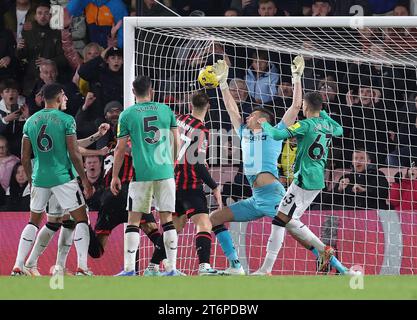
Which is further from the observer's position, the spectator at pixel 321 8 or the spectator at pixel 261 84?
the spectator at pixel 321 8

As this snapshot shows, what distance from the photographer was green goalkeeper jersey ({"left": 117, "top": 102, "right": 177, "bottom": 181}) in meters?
12.3

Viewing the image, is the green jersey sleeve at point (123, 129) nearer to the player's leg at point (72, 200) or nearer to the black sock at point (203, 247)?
the player's leg at point (72, 200)

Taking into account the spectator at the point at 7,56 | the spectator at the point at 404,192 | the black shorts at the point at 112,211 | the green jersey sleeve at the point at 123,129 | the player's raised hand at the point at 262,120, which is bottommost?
the black shorts at the point at 112,211

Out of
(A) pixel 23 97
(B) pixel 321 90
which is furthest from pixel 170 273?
(A) pixel 23 97

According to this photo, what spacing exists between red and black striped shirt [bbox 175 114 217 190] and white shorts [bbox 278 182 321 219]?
0.76 m

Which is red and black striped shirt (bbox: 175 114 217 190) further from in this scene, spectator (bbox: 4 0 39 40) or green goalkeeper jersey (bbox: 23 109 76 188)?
spectator (bbox: 4 0 39 40)

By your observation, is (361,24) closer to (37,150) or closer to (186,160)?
(186,160)

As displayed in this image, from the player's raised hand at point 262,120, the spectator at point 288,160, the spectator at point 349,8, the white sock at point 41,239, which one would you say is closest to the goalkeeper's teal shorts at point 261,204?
the player's raised hand at point 262,120

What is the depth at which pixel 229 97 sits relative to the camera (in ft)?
44.4

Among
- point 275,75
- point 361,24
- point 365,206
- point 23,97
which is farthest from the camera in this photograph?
point 23,97

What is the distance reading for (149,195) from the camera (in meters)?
12.3

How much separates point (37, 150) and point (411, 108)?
498cm

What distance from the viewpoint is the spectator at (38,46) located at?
57.9ft

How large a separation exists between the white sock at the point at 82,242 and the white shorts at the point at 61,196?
468 mm
